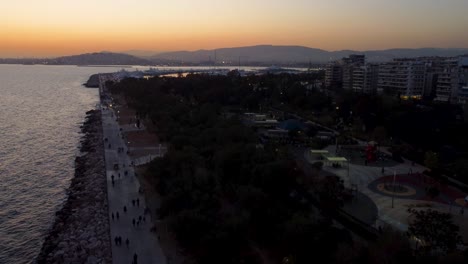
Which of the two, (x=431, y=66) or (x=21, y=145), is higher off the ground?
(x=431, y=66)

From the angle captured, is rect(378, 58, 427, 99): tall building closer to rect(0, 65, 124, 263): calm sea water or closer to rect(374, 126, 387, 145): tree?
rect(374, 126, 387, 145): tree

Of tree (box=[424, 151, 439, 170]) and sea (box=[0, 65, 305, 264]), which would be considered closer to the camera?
sea (box=[0, 65, 305, 264])

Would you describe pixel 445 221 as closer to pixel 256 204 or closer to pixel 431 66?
pixel 256 204

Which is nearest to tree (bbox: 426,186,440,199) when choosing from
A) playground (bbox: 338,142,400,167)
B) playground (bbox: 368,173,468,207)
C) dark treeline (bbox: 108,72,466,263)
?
playground (bbox: 368,173,468,207)

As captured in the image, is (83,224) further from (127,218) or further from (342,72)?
(342,72)

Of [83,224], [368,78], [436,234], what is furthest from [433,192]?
[368,78]

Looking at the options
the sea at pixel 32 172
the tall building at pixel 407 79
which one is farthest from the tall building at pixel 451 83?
the sea at pixel 32 172

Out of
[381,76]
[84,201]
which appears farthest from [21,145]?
[381,76]
